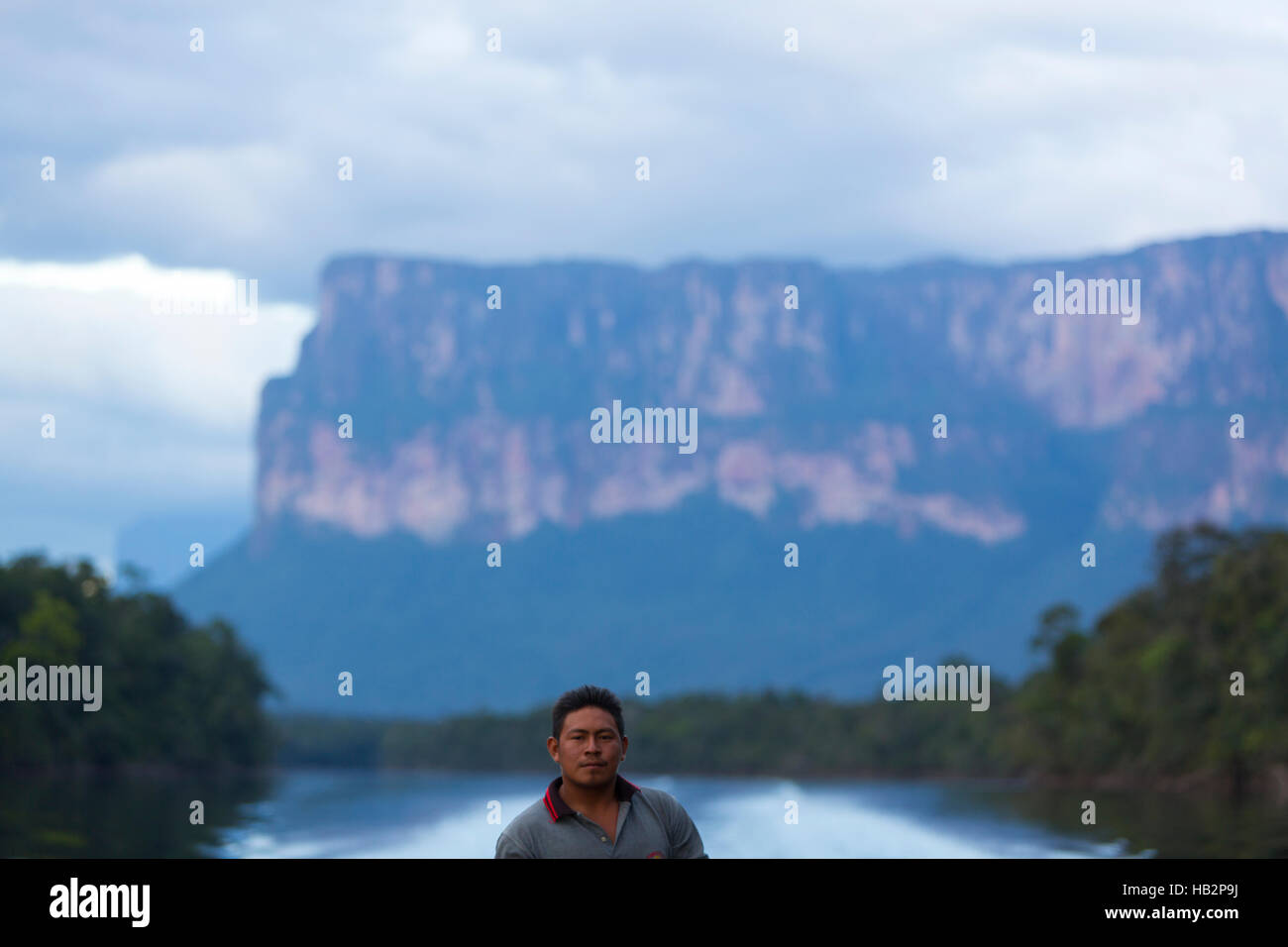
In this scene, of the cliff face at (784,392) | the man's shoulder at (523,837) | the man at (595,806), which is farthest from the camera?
the cliff face at (784,392)

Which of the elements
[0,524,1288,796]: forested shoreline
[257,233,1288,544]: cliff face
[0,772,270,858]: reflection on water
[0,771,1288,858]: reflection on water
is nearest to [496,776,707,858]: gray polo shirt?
[0,772,270,858]: reflection on water

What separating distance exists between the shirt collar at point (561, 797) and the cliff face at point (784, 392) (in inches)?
6116

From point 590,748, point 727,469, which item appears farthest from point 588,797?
point 727,469

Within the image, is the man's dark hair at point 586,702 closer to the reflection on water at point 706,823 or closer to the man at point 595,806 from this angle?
the man at point 595,806

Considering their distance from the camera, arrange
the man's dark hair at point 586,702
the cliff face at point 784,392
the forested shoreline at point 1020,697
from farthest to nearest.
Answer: the cliff face at point 784,392
the forested shoreline at point 1020,697
the man's dark hair at point 586,702

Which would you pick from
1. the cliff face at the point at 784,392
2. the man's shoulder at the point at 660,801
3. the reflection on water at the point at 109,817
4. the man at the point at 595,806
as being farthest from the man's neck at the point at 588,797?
the cliff face at the point at 784,392

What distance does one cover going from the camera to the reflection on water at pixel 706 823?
3947 centimetres

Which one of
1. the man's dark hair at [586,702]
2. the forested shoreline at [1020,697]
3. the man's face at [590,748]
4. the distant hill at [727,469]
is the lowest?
the man's face at [590,748]

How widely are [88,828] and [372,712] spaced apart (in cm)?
9469

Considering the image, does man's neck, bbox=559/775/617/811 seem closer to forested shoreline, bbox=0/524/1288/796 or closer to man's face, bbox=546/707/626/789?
man's face, bbox=546/707/626/789

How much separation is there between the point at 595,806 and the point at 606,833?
0.28 feet

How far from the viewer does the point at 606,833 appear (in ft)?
15.4

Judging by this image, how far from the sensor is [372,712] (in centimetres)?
13525
